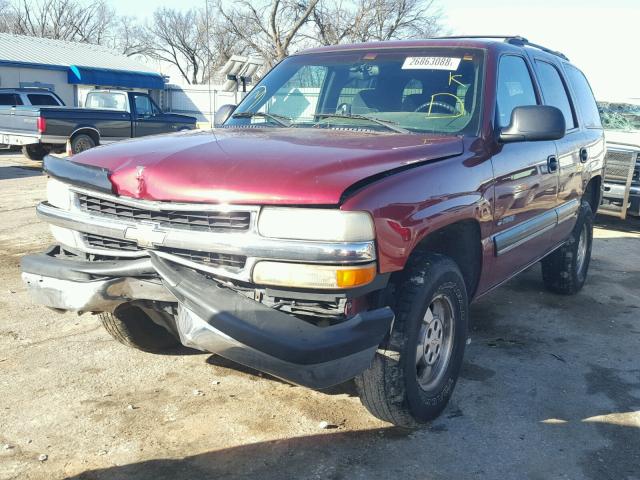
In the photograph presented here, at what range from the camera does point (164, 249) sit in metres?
2.87

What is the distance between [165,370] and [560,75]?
149 inches

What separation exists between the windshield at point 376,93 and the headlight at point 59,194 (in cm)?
127

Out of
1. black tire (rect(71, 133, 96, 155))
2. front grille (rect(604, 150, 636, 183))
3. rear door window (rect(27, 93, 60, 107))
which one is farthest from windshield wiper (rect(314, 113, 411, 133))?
rear door window (rect(27, 93, 60, 107))

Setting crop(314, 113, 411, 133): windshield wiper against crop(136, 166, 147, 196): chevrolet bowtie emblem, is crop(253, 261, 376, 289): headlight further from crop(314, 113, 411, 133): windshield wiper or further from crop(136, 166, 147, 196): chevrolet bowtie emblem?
crop(314, 113, 411, 133): windshield wiper

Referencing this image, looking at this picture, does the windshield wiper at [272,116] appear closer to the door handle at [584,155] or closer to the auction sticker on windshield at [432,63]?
the auction sticker on windshield at [432,63]

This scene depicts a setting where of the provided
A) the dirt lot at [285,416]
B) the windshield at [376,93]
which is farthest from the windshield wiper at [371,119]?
the dirt lot at [285,416]

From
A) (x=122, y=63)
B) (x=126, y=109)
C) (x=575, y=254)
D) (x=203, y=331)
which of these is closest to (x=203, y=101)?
(x=122, y=63)

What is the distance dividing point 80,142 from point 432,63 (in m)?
12.3

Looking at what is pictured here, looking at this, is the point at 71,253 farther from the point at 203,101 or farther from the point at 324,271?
the point at 203,101

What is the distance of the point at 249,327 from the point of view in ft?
8.30

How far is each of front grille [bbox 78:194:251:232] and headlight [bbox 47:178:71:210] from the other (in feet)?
0.59

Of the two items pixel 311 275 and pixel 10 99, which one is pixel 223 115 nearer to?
pixel 311 275

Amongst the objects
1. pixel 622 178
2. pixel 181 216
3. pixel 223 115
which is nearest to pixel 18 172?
pixel 223 115

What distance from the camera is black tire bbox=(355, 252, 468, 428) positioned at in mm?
2936
